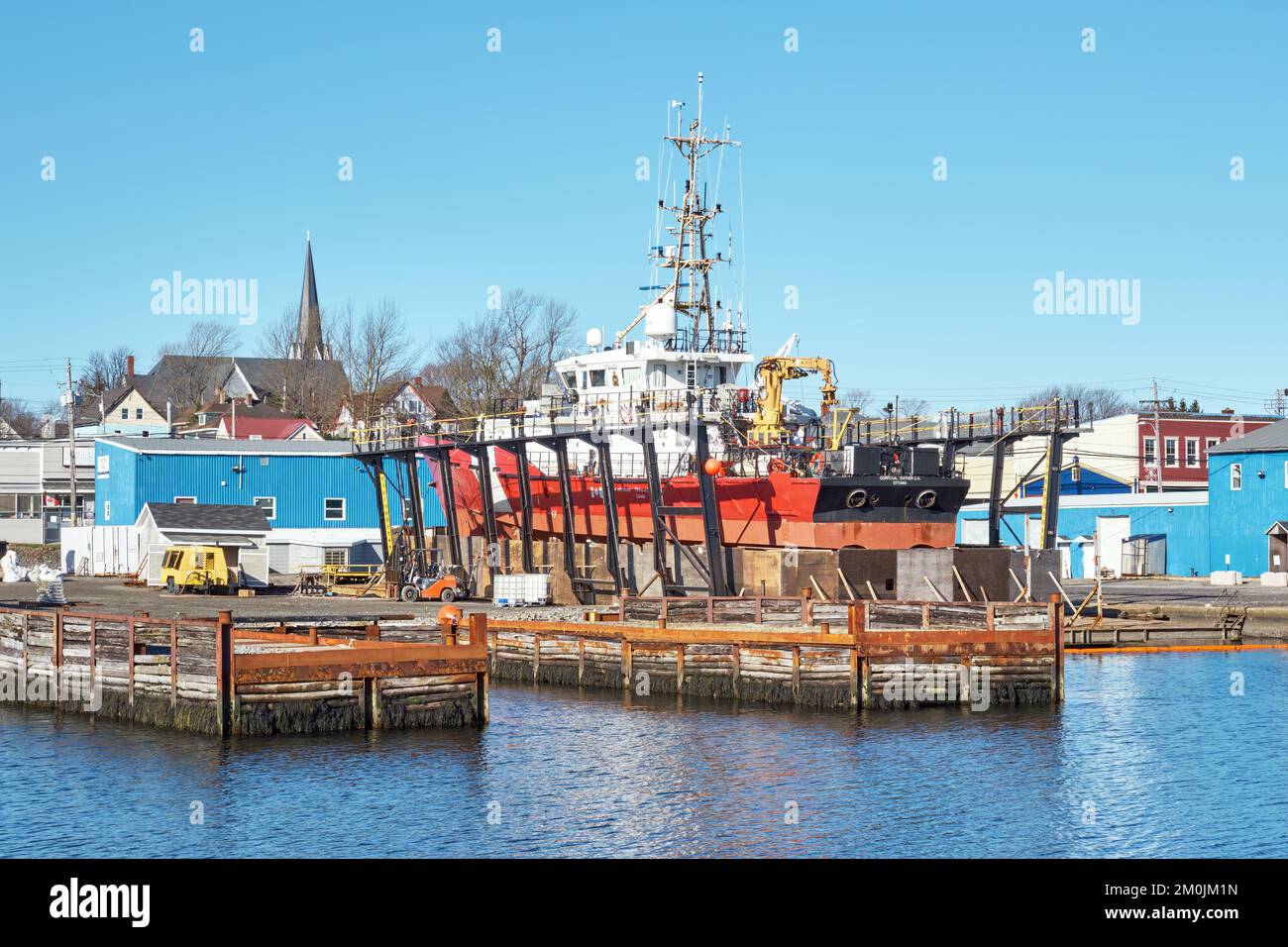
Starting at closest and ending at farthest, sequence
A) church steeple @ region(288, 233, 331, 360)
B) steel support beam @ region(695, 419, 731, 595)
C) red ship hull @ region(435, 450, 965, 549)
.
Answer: steel support beam @ region(695, 419, 731, 595) < red ship hull @ region(435, 450, 965, 549) < church steeple @ region(288, 233, 331, 360)

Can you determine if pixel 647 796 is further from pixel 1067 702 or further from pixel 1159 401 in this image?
pixel 1159 401

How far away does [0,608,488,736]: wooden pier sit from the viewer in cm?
2591

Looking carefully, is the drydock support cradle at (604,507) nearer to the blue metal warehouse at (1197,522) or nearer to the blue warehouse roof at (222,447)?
the blue warehouse roof at (222,447)

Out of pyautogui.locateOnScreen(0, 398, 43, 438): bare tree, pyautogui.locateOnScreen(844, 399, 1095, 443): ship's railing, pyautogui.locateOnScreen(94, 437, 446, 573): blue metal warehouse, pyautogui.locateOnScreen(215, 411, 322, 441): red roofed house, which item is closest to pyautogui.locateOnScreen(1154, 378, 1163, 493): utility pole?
pyautogui.locateOnScreen(844, 399, 1095, 443): ship's railing

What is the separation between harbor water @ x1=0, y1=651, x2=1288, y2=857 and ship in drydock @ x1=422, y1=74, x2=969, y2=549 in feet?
40.8

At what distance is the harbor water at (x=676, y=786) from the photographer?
2055 centimetres

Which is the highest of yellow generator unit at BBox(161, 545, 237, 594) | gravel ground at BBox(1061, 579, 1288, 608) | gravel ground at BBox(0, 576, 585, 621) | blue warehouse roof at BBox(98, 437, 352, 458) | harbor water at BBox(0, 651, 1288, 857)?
blue warehouse roof at BBox(98, 437, 352, 458)

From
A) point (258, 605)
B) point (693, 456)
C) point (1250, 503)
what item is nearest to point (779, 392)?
point (693, 456)

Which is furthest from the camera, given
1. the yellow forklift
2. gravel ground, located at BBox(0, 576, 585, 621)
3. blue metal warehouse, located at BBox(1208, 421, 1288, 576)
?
blue metal warehouse, located at BBox(1208, 421, 1288, 576)

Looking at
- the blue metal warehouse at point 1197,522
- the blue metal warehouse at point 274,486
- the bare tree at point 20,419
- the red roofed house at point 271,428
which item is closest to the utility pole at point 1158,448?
the blue metal warehouse at point 1197,522

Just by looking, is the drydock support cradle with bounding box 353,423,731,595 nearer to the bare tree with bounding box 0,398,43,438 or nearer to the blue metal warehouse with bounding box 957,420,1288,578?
the blue metal warehouse with bounding box 957,420,1288,578

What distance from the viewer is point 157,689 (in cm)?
2758
